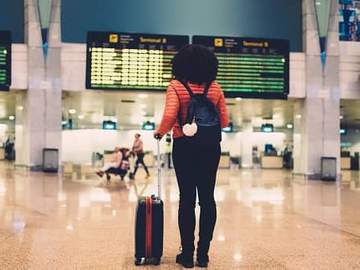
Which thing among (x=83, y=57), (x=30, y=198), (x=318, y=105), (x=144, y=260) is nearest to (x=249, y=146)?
(x=318, y=105)

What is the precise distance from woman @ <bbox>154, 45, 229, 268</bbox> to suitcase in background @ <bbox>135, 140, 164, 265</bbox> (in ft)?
0.58

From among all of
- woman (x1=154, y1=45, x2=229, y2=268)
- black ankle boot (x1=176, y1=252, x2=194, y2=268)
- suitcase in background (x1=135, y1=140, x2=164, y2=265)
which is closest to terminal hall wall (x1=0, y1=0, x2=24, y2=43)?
woman (x1=154, y1=45, x2=229, y2=268)

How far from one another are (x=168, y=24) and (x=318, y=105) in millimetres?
5609

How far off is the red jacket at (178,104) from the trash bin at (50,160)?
1211cm

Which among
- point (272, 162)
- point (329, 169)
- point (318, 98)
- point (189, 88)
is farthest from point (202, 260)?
point (272, 162)

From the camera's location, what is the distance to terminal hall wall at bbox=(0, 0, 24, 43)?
1599cm

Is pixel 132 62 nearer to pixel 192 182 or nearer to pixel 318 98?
pixel 318 98

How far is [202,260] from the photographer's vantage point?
12.7 ft

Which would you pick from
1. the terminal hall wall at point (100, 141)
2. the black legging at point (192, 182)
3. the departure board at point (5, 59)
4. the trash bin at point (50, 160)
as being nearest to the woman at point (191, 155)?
the black legging at point (192, 182)

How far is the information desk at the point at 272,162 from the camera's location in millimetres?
31531

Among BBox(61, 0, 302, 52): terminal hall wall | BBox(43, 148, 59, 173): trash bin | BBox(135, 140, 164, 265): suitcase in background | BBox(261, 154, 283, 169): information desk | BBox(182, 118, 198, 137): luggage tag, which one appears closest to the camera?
BBox(182, 118, 198, 137): luggage tag

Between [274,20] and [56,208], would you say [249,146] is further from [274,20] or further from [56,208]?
[56,208]

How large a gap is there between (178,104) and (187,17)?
43.0 feet

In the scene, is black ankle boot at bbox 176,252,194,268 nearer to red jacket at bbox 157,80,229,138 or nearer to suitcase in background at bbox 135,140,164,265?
suitcase in background at bbox 135,140,164,265
